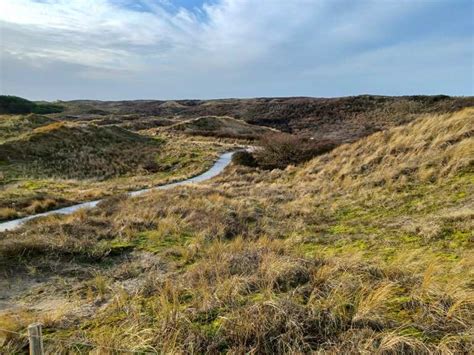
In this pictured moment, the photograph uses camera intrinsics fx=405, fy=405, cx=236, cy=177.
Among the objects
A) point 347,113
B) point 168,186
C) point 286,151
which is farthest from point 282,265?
point 347,113

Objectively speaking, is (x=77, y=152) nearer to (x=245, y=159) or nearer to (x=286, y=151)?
(x=245, y=159)

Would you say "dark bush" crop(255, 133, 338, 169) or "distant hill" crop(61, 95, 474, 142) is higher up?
"distant hill" crop(61, 95, 474, 142)

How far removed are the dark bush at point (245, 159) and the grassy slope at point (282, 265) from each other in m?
13.7

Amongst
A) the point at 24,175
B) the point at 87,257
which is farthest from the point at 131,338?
the point at 24,175

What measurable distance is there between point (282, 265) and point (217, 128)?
50.4 meters

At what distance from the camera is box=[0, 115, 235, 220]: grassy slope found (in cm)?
1918

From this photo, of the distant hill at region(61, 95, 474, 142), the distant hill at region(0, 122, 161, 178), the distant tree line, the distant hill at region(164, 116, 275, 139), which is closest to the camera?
the distant hill at region(0, 122, 161, 178)

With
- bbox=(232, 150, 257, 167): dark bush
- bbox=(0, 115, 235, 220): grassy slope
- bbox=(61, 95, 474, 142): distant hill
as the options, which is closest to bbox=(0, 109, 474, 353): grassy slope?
bbox=(0, 115, 235, 220): grassy slope

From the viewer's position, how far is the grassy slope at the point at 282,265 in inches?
171

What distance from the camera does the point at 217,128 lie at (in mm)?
55531

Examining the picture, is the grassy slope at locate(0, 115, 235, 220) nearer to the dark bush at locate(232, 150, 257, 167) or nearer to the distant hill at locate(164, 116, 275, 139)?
the dark bush at locate(232, 150, 257, 167)

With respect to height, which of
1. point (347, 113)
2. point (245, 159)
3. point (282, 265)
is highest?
point (347, 113)

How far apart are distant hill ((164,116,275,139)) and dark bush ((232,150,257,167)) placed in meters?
17.8

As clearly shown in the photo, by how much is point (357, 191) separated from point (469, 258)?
23.6 feet
